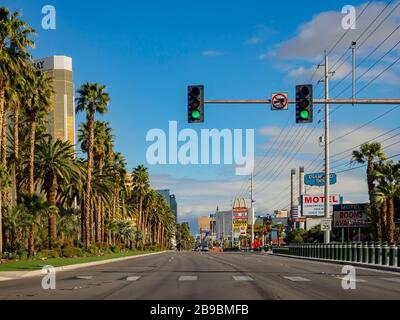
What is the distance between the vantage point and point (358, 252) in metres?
43.0

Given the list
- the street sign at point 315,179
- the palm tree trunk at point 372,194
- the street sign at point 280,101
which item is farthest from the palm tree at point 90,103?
the street sign at point 315,179

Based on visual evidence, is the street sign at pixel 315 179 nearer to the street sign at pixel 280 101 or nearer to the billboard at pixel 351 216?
the billboard at pixel 351 216

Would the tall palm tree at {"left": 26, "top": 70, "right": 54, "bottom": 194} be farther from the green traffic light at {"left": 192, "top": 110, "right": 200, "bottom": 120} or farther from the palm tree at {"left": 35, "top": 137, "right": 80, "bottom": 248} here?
the green traffic light at {"left": 192, "top": 110, "right": 200, "bottom": 120}

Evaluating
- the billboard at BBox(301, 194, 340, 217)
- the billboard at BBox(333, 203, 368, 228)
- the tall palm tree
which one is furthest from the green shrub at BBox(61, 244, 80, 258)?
the billboard at BBox(301, 194, 340, 217)

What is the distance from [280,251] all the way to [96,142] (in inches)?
1084

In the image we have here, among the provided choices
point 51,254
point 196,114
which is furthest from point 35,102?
point 196,114

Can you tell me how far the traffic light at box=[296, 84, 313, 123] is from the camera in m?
24.4

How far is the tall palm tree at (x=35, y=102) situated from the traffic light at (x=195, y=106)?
2961cm

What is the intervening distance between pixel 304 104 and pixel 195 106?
4219mm

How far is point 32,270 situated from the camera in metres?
31.8

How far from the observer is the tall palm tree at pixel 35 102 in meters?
52.6

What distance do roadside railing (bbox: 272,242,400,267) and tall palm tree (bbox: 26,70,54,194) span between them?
25.2 m
